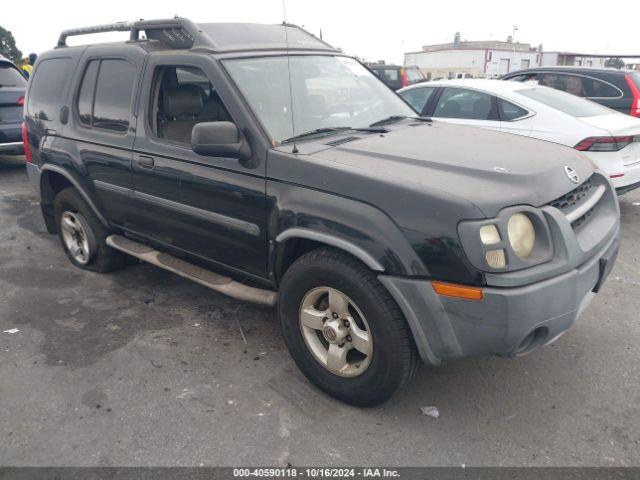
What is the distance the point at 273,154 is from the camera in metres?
2.99

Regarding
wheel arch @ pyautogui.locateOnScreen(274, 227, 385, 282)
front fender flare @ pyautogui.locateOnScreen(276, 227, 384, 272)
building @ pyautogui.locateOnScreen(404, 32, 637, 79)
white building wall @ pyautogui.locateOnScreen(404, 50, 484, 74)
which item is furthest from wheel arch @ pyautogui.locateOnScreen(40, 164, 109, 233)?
white building wall @ pyautogui.locateOnScreen(404, 50, 484, 74)

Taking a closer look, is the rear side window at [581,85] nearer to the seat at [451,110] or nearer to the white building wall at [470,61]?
the seat at [451,110]

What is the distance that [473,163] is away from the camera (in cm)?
279

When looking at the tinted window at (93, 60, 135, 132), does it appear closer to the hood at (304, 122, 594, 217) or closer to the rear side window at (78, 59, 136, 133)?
the rear side window at (78, 59, 136, 133)

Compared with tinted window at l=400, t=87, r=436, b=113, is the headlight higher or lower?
lower

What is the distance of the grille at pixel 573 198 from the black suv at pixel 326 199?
12 millimetres

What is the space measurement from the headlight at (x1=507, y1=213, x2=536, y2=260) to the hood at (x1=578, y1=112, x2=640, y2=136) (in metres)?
3.70

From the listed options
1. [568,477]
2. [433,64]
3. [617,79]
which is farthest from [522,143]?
[433,64]

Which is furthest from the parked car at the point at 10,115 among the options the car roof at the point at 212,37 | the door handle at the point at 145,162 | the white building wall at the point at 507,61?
the white building wall at the point at 507,61

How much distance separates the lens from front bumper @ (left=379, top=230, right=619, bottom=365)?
2.36 meters

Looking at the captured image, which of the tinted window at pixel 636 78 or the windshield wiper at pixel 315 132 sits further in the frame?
the tinted window at pixel 636 78

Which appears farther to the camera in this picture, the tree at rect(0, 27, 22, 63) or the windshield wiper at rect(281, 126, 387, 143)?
the tree at rect(0, 27, 22, 63)

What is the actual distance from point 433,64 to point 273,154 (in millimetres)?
52224

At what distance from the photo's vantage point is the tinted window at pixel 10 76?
875 cm
